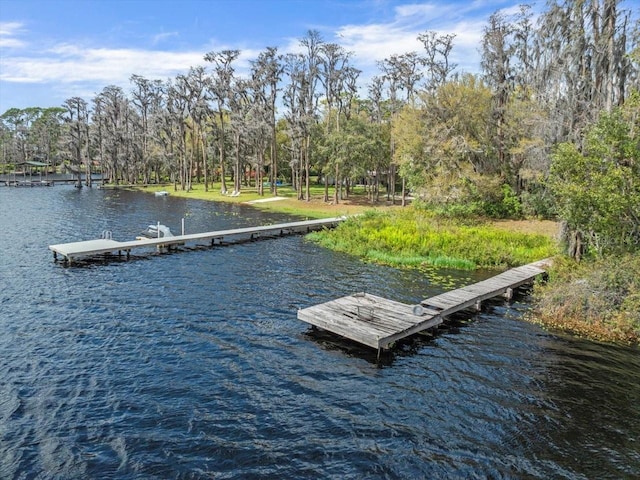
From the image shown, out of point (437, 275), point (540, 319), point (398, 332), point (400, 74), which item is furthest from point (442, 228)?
point (400, 74)

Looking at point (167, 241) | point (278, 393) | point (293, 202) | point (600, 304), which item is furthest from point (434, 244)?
point (293, 202)

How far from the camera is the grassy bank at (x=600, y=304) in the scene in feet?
51.0

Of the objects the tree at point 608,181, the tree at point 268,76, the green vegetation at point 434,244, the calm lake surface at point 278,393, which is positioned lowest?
the calm lake surface at point 278,393

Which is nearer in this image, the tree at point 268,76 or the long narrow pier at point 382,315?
the long narrow pier at point 382,315

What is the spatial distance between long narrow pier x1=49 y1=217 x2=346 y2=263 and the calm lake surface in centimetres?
512

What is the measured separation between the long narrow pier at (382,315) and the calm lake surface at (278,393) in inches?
21.7

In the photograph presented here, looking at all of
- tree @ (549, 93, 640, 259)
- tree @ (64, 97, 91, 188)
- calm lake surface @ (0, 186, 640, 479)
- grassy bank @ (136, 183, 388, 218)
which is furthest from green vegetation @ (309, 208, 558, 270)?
tree @ (64, 97, 91, 188)

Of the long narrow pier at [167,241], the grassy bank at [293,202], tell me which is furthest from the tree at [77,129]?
the long narrow pier at [167,241]

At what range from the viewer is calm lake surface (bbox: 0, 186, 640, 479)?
8.97m

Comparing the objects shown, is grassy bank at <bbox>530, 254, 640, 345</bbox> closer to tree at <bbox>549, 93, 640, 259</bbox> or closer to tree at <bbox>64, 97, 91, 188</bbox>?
tree at <bbox>549, 93, 640, 259</bbox>

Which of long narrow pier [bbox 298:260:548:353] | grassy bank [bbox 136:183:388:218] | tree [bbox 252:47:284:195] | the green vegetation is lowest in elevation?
long narrow pier [bbox 298:260:548:353]

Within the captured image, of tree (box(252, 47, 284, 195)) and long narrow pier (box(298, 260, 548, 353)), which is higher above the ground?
tree (box(252, 47, 284, 195))

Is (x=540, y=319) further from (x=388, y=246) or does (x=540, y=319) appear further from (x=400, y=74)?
(x=400, y=74)

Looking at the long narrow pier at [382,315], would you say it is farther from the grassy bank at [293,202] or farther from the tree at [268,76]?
the tree at [268,76]
